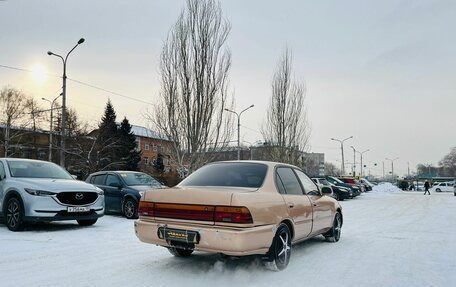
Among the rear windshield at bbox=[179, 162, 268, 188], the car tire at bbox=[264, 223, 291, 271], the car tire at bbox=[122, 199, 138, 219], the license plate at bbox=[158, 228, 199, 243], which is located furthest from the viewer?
the car tire at bbox=[122, 199, 138, 219]

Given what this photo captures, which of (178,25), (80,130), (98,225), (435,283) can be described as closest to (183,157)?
(178,25)

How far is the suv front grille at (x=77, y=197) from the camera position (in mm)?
8461

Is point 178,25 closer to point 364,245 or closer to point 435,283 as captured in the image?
point 364,245

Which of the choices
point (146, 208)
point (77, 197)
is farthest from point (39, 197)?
point (146, 208)

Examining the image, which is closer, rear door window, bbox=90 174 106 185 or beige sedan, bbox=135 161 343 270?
beige sedan, bbox=135 161 343 270

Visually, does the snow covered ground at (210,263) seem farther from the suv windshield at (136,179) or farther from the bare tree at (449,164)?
the bare tree at (449,164)

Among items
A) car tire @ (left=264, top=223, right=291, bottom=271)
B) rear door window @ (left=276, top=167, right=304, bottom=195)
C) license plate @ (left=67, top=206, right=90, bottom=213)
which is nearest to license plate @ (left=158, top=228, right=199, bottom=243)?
car tire @ (left=264, top=223, right=291, bottom=271)

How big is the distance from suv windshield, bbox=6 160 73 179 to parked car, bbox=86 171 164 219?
2018 millimetres

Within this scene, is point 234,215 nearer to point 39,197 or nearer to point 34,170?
point 39,197

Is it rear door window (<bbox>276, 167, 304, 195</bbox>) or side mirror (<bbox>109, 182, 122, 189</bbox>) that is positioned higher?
rear door window (<bbox>276, 167, 304, 195</bbox>)

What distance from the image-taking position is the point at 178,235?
4789 mm

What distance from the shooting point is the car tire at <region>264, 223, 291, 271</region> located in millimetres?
4984

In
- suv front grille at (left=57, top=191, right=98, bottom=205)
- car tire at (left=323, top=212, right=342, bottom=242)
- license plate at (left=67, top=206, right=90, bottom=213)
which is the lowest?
car tire at (left=323, top=212, right=342, bottom=242)

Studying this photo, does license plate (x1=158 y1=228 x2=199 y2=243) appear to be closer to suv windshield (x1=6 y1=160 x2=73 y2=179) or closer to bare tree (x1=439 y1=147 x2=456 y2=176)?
suv windshield (x1=6 y1=160 x2=73 y2=179)
